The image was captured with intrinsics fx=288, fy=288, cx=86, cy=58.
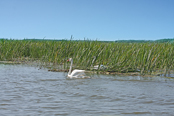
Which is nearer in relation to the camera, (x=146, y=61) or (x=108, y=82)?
(x=108, y=82)

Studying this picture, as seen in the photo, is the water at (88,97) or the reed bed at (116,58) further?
the reed bed at (116,58)

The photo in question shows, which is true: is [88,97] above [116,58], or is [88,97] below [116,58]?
below

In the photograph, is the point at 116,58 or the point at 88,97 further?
the point at 116,58

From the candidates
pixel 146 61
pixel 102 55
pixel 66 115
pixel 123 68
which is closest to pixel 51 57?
pixel 102 55

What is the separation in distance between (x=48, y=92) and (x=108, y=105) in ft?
6.69

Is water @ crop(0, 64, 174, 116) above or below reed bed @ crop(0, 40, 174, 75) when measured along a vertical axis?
below

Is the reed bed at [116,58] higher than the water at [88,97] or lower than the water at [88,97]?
higher

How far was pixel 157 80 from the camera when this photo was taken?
10.1m

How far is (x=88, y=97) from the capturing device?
275 inches

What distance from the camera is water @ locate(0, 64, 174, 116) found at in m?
5.57

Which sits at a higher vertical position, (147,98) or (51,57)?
(51,57)

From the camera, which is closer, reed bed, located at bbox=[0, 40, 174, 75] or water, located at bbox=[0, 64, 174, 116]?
water, located at bbox=[0, 64, 174, 116]

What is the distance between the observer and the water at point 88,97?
18.3ft

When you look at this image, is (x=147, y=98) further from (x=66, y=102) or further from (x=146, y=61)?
(x=146, y=61)
